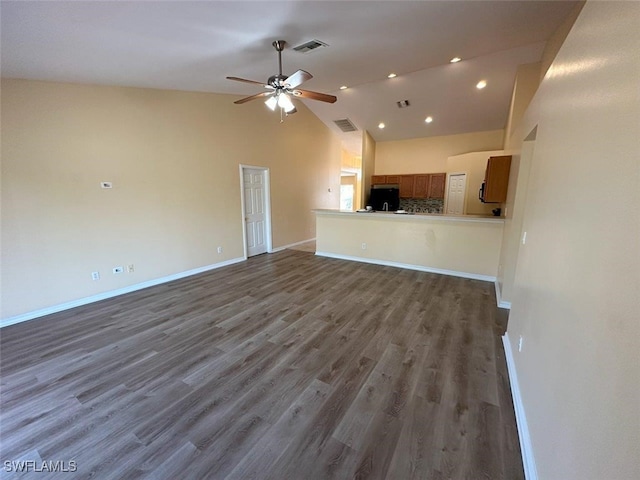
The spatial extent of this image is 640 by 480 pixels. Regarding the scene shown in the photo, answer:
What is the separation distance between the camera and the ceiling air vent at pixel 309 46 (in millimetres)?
2944

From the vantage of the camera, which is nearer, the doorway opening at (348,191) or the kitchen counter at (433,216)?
the kitchen counter at (433,216)

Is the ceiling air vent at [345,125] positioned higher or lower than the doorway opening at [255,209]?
higher

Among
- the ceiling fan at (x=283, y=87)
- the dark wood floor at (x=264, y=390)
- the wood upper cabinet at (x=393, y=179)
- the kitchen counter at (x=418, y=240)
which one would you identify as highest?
the ceiling fan at (x=283, y=87)

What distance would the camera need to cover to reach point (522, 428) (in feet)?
5.19

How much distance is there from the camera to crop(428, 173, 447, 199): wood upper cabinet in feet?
22.6

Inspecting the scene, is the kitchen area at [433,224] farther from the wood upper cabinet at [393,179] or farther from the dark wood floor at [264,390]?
the dark wood floor at [264,390]

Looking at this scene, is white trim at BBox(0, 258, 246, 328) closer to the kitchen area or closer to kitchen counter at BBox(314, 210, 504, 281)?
kitchen counter at BBox(314, 210, 504, 281)

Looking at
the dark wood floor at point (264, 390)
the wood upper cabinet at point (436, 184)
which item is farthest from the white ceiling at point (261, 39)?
the dark wood floor at point (264, 390)

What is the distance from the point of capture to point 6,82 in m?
2.74

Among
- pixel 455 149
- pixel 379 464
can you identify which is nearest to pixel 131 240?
pixel 379 464

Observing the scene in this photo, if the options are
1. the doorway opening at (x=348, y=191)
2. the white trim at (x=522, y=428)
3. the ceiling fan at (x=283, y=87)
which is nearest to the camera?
the white trim at (x=522, y=428)

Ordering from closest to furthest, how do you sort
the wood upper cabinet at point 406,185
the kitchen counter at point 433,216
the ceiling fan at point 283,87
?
1. the ceiling fan at point 283,87
2. the kitchen counter at point 433,216
3. the wood upper cabinet at point 406,185

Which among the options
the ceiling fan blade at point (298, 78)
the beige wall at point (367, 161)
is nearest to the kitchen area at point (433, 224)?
the beige wall at point (367, 161)

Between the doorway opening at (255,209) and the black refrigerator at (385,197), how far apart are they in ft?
10.2
